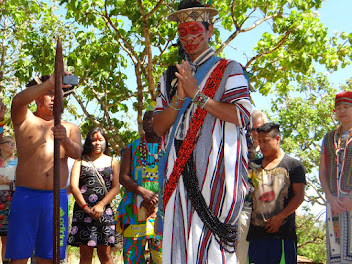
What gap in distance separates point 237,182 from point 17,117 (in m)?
2.62

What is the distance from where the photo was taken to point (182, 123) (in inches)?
158

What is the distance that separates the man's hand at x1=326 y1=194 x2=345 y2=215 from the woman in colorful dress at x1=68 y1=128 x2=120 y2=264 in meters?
3.11

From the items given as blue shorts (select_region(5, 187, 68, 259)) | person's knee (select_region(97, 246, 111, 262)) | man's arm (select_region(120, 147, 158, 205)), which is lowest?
person's knee (select_region(97, 246, 111, 262))

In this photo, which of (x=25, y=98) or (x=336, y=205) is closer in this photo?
(x=25, y=98)

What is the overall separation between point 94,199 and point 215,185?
420 cm

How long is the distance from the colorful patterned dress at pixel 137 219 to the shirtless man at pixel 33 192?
1.51 meters

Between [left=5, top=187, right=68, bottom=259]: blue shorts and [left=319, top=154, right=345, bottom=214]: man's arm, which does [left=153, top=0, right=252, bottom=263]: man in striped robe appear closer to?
[left=5, top=187, right=68, bottom=259]: blue shorts

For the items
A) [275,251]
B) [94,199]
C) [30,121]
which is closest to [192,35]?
[30,121]

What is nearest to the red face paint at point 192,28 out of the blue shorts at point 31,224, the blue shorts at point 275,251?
the blue shorts at point 31,224

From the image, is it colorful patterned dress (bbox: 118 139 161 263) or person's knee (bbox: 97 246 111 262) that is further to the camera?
person's knee (bbox: 97 246 111 262)

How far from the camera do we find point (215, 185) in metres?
3.75

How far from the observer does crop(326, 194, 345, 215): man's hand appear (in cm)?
572

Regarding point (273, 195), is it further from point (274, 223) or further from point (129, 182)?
point (129, 182)

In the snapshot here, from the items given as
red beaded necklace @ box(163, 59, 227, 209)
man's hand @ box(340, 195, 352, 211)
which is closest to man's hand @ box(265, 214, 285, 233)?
man's hand @ box(340, 195, 352, 211)
